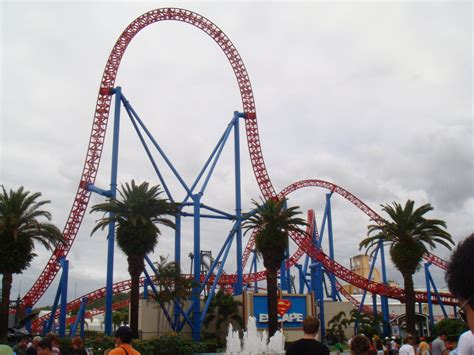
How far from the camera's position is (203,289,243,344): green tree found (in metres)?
34.2

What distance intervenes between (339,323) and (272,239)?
65.3 feet

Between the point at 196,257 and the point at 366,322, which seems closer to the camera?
the point at 196,257

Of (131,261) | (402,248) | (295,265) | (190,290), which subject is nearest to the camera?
(131,261)

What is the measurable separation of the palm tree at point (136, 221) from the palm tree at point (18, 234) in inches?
91.9

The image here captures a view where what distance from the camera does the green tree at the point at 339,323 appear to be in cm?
3970

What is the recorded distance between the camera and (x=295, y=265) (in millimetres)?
47312

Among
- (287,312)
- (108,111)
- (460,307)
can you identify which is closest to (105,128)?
(108,111)

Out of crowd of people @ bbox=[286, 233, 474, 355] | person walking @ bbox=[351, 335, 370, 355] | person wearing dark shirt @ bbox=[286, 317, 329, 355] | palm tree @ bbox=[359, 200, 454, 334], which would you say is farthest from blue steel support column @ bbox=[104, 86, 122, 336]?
person wearing dark shirt @ bbox=[286, 317, 329, 355]

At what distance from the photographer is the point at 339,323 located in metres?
42.6

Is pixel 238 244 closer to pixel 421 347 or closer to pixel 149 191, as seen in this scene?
pixel 149 191

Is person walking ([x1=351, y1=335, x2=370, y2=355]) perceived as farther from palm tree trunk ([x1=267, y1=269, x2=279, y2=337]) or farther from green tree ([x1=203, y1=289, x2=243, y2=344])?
green tree ([x1=203, y1=289, x2=243, y2=344])

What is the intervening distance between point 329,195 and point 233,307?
536 inches

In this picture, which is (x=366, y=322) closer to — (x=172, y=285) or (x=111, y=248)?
(x=172, y=285)

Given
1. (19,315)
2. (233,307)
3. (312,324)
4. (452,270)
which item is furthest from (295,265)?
(452,270)
